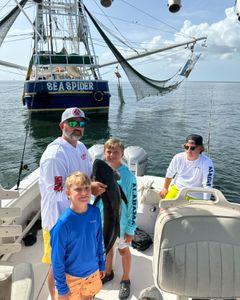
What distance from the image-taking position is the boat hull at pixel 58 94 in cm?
1991

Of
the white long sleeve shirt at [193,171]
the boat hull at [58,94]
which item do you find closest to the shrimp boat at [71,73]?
the boat hull at [58,94]

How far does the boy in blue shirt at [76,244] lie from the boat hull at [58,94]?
18.8 metres

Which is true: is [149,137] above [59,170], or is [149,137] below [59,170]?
below

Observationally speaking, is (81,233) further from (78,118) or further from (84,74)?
(84,74)

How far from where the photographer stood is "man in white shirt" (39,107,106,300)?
7.31 feet

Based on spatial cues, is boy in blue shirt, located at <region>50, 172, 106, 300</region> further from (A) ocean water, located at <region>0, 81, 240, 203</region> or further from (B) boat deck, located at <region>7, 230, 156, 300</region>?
(A) ocean water, located at <region>0, 81, 240, 203</region>

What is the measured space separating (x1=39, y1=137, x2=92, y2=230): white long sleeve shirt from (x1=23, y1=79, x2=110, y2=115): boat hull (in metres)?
18.4

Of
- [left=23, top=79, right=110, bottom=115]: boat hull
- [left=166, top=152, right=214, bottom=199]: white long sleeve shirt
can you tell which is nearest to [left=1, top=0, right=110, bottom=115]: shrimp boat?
[left=23, top=79, right=110, bottom=115]: boat hull

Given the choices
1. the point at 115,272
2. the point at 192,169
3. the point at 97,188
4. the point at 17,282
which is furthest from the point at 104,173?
the point at 192,169

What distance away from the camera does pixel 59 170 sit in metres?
2.25

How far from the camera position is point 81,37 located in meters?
22.4

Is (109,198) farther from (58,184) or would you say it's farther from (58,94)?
(58,94)

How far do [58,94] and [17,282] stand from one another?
1904cm

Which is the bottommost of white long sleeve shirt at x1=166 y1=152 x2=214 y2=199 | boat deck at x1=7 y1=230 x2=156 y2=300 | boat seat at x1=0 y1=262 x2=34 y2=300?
boat deck at x1=7 y1=230 x2=156 y2=300
